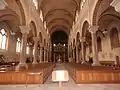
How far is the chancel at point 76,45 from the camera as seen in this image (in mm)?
6492

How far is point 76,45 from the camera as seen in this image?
74.3ft

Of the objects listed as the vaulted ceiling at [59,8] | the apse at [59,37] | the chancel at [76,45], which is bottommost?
the chancel at [76,45]

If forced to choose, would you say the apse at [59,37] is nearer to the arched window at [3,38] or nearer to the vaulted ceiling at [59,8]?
the vaulted ceiling at [59,8]

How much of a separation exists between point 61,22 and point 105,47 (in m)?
17.2

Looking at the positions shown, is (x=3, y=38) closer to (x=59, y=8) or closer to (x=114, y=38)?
(x=59, y=8)

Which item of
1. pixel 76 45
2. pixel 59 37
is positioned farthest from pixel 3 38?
pixel 59 37

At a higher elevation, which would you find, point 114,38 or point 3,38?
point 3,38

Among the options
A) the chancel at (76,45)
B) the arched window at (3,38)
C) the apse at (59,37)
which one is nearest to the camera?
the chancel at (76,45)

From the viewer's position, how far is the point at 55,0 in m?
22.6

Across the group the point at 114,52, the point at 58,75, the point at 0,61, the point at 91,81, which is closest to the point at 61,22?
the point at 114,52

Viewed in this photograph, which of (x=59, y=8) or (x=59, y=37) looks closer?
(x=59, y=8)

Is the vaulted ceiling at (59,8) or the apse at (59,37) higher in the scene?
the vaulted ceiling at (59,8)

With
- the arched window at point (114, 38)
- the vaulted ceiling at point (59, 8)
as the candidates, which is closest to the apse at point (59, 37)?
the vaulted ceiling at point (59, 8)

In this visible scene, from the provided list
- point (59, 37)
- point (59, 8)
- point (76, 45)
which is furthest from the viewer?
point (59, 37)
